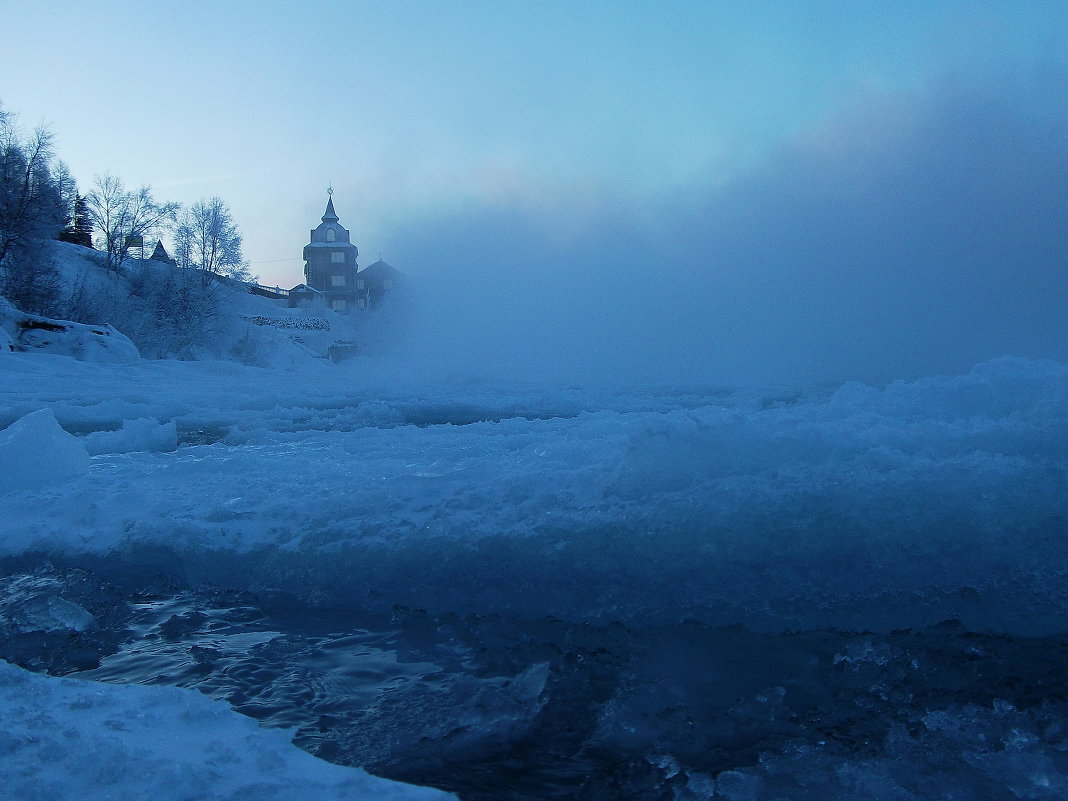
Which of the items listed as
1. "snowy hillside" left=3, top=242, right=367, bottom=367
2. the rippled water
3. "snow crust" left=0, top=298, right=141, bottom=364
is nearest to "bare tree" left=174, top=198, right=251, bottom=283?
"snowy hillside" left=3, top=242, right=367, bottom=367

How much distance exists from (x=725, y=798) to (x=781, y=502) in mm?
1655

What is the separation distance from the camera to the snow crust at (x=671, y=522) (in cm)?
288

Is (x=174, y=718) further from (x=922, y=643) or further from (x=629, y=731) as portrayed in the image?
(x=922, y=643)

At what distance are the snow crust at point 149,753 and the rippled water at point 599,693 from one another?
0.54ft

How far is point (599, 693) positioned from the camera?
2326 millimetres

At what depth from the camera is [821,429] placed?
382 cm

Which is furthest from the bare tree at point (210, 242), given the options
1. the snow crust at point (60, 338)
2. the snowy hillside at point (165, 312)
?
the snow crust at point (60, 338)

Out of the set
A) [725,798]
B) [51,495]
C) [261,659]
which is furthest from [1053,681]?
[51,495]

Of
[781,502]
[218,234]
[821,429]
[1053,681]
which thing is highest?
[218,234]

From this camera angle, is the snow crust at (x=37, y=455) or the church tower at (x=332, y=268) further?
the church tower at (x=332, y=268)

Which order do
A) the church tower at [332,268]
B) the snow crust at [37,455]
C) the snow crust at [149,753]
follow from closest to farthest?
the snow crust at [149,753] → the snow crust at [37,455] → the church tower at [332,268]

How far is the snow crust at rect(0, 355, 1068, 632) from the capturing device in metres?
2.88

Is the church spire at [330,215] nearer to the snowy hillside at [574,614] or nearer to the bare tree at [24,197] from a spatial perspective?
the bare tree at [24,197]

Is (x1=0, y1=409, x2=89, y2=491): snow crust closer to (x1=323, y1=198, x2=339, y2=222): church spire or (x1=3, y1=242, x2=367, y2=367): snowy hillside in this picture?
(x1=3, y1=242, x2=367, y2=367): snowy hillside
